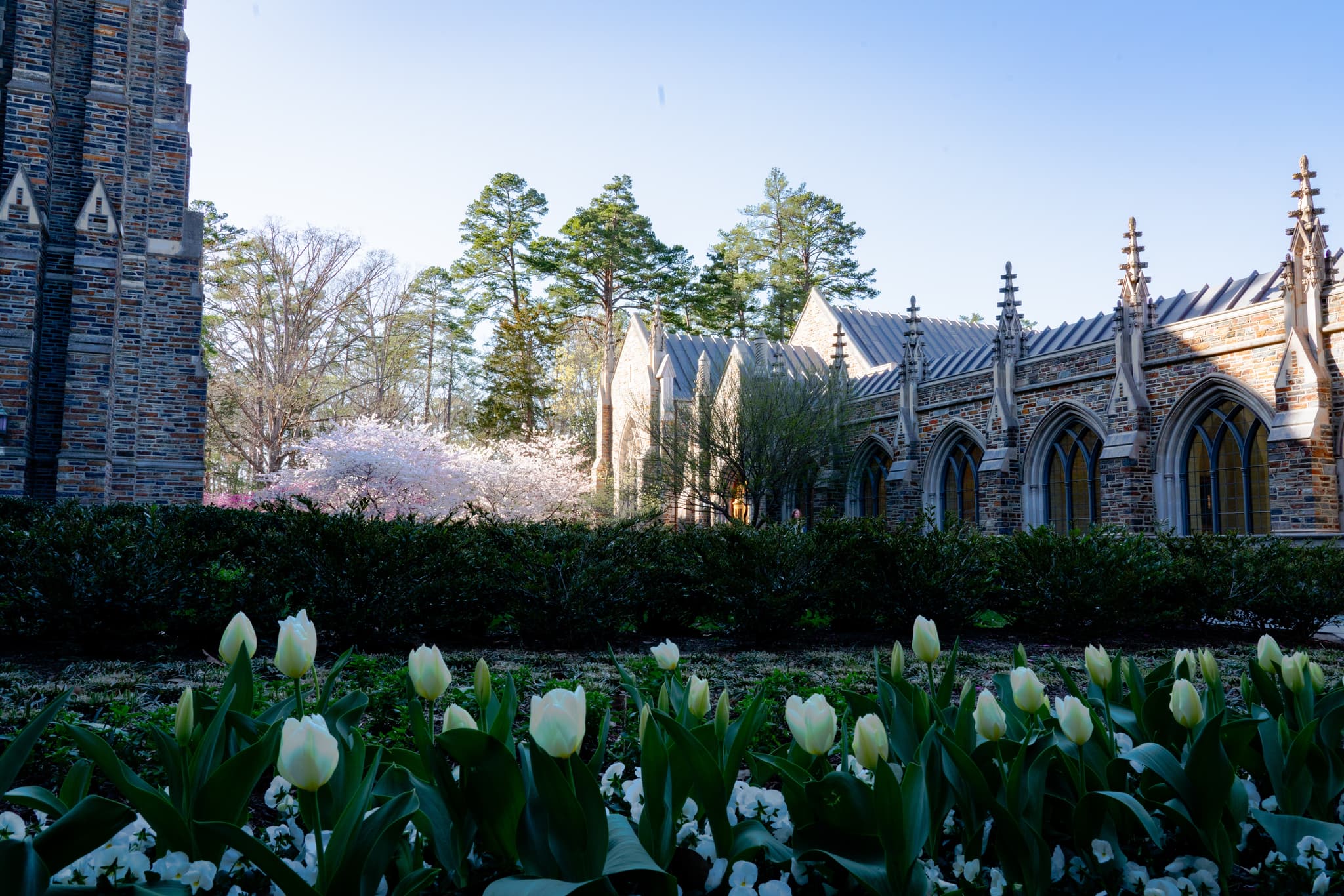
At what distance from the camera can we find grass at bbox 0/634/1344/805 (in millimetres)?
3240

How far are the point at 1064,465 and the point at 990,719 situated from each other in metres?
18.6

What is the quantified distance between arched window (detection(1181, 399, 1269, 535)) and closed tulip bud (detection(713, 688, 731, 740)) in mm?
16074

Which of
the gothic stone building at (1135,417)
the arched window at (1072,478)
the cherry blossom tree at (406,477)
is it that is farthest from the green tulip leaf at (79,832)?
the cherry blossom tree at (406,477)

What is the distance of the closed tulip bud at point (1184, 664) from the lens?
2.49 m

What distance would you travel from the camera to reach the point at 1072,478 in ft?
61.7

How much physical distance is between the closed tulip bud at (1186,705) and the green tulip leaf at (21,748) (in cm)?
231

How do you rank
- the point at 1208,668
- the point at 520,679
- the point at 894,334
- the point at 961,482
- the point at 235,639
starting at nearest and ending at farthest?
the point at 235,639 → the point at 1208,668 → the point at 520,679 → the point at 961,482 → the point at 894,334

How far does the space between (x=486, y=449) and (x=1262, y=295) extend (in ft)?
77.7

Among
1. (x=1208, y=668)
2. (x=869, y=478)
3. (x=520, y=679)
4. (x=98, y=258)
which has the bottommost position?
(x=520, y=679)

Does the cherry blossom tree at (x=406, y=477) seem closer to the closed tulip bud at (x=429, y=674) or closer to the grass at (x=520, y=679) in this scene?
the grass at (x=520, y=679)

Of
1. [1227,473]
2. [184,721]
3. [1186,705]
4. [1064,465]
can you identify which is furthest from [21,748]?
[1064,465]

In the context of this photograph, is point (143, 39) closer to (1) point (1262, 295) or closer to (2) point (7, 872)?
(2) point (7, 872)

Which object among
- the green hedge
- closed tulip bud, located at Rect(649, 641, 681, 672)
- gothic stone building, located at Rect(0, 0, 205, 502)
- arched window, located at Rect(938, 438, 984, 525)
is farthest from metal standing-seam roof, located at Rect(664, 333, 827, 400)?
closed tulip bud, located at Rect(649, 641, 681, 672)

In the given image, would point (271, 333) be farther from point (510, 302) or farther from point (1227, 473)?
point (1227, 473)
